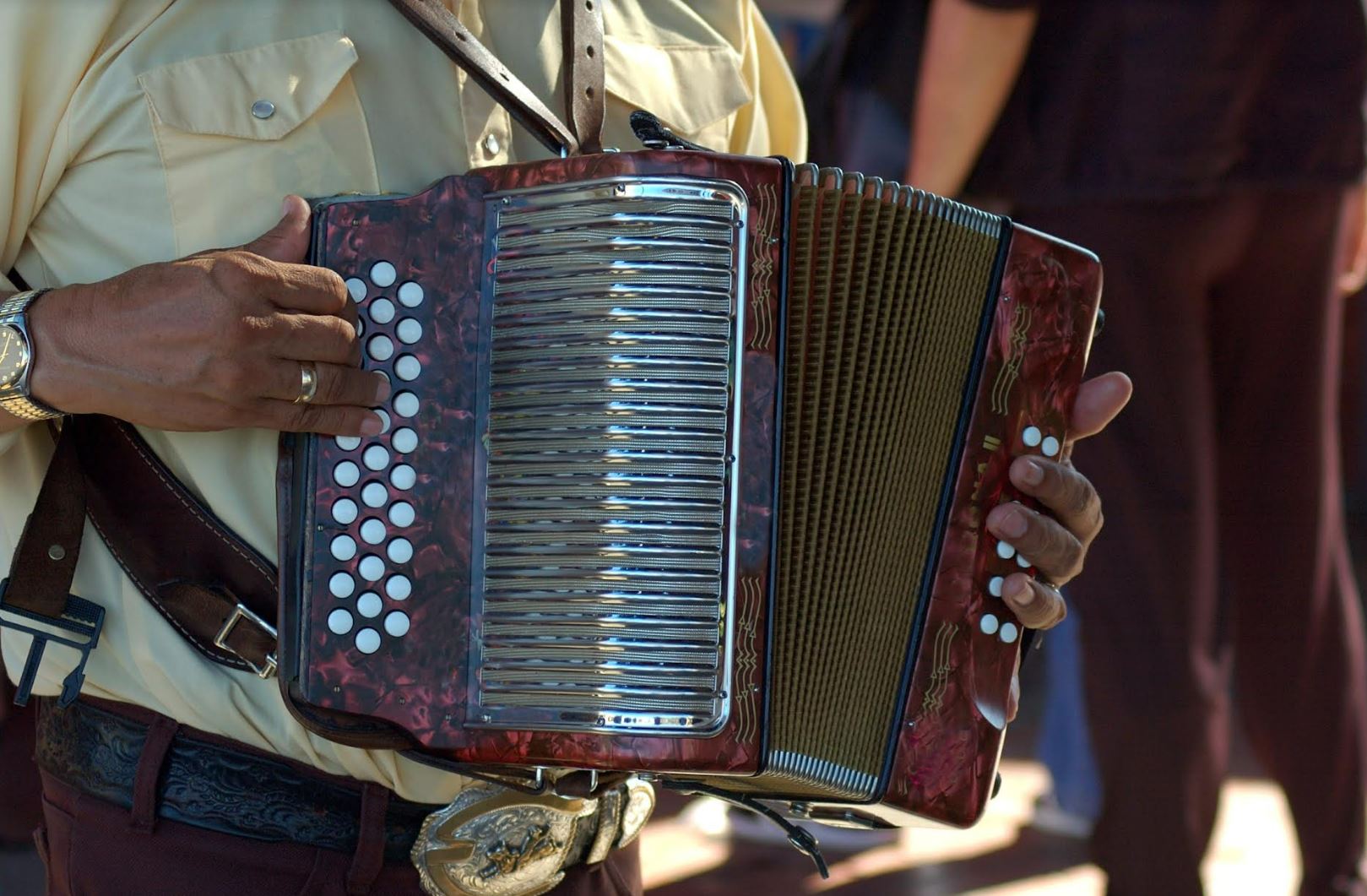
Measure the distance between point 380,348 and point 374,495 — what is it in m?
0.14

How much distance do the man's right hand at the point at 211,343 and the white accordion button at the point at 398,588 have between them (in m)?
0.15

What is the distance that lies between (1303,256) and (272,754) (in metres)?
2.20

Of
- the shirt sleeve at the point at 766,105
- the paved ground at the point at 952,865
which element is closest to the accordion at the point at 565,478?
the shirt sleeve at the point at 766,105

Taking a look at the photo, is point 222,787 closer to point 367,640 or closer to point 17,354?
point 367,640

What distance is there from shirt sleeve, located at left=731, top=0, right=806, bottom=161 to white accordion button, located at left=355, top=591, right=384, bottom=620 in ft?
2.63

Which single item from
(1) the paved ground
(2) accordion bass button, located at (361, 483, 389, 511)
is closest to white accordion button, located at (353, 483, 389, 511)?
(2) accordion bass button, located at (361, 483, 389, 511)

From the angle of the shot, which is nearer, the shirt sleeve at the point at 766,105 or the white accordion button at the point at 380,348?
the white accordion button at the point at 380,348

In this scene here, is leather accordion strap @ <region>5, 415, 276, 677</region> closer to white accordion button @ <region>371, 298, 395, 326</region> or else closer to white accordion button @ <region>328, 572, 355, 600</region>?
white accordion button @ <region>328, 572, 355, 600</region>

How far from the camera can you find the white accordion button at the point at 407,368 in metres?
1.41

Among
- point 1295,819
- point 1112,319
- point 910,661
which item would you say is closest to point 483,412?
point 910,661

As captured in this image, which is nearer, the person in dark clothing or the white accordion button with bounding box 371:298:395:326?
the white accordion button with bounding box 371:298:395:326

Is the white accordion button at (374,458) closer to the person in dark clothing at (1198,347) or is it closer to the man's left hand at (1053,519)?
the man's left hand at (1053,519)

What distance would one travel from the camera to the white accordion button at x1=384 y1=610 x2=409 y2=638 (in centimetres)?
139

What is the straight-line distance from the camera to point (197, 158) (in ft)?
4.68
